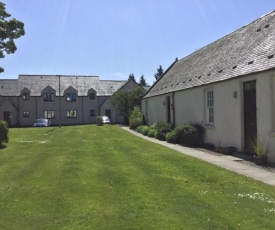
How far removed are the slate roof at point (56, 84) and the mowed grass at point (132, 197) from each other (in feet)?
182

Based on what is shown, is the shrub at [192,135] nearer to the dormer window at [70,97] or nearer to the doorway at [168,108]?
the doorway at [168,108]

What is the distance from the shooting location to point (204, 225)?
5.50 meters

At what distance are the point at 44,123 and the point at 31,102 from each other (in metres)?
10.7

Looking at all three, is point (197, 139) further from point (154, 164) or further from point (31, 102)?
point (31, 102)

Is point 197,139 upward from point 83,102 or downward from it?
downward

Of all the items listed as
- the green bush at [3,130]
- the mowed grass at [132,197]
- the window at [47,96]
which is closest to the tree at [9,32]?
the green bush at [3,130]

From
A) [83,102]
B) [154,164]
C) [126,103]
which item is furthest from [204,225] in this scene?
[83,102]

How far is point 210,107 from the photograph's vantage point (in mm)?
17953

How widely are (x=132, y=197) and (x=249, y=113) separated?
26.7 feet

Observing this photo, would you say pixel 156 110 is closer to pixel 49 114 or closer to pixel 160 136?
pixel 160 136

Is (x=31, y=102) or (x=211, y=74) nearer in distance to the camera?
(x=211, y=74)

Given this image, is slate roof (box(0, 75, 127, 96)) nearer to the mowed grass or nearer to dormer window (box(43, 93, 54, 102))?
dormer window (box(43, 93, 54, 102))

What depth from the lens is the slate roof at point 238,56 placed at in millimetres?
13626

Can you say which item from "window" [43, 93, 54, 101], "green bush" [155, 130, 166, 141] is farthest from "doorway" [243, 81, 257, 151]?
"window" [43, 93, 54, 101]
